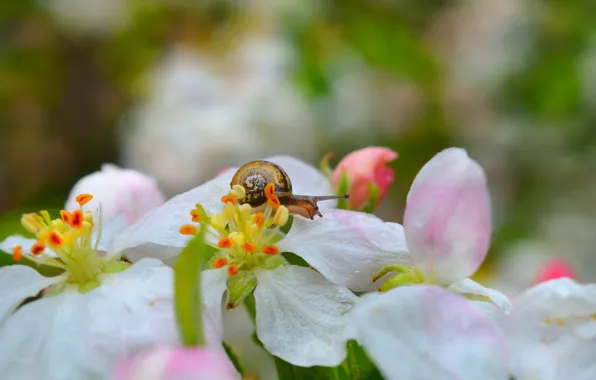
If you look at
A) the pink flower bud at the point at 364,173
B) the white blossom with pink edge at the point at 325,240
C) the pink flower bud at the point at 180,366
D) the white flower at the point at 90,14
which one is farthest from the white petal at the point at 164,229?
the white flower at the point at 90,14

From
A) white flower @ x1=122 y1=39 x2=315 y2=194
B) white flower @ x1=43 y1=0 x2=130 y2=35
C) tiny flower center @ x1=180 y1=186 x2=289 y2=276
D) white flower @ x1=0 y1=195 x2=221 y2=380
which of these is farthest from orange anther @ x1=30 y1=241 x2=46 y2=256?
white flower @ x1=43 y1=0 x2=130 y2=35

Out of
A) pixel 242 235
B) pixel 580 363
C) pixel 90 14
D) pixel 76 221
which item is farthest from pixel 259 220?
pixel 90 14

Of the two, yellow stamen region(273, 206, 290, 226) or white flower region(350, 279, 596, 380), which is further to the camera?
yellow stamen region(273, 206, 290, 226)

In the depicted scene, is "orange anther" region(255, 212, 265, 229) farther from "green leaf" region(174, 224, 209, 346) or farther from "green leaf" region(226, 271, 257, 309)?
"green leaf" region(174, 224, 209, 346)

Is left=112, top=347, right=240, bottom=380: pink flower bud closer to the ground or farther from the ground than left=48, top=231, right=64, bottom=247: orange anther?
farther from the ground

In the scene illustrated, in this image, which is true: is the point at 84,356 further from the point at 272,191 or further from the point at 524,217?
the point at 524,217

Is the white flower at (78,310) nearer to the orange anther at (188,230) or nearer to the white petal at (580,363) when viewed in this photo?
the orange anther at (188,230)

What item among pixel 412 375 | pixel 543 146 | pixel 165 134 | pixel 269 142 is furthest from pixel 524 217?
pixel 412 375
